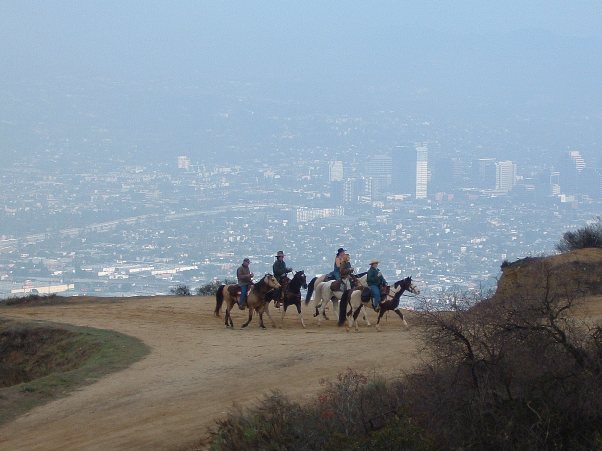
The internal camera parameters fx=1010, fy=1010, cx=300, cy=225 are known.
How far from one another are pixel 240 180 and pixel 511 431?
10027 cm

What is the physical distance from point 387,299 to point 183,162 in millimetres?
94720

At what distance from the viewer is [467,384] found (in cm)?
1088

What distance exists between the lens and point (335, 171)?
362 feet

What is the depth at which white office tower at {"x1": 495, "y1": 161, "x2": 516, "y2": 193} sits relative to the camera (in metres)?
99.2

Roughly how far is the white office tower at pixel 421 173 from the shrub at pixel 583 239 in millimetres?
64486

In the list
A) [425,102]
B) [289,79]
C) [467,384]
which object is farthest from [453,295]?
[289,79]

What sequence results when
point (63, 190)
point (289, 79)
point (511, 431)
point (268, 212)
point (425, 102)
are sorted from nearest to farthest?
point (511, 431) < point (268, 212) < point (63, 190) < point (425, 102) < point (289, 79)

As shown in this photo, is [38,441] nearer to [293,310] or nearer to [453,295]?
[453,295]

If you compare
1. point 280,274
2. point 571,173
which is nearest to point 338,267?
point 280,274

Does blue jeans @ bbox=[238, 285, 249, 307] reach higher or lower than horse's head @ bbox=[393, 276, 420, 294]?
lower

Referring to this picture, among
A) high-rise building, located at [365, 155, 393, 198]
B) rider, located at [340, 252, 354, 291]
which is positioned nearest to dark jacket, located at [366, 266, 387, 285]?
rider, located at [340, 252, 354, 291]

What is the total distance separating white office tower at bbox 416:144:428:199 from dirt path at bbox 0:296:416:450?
7645cm

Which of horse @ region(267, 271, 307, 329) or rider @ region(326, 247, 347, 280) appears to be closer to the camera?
horse @ region(267, 271, 307, 329)

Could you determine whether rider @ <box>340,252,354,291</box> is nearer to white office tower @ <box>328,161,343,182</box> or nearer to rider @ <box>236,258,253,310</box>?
rider @ <box>236,258,253,310</box>
